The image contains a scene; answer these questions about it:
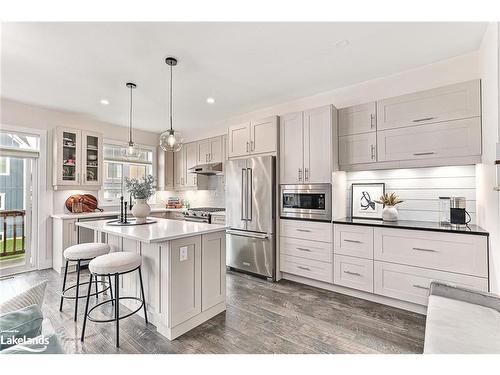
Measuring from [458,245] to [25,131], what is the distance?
6.05 m

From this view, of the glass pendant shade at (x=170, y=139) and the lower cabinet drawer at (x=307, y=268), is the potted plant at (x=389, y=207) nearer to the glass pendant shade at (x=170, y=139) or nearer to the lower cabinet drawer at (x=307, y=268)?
the lower cabinet drawer at (x=307, y=268)

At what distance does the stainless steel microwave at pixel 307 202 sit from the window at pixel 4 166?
4.33m

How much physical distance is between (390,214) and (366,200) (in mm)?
415

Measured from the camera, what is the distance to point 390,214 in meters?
2.90

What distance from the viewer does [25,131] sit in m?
3.94

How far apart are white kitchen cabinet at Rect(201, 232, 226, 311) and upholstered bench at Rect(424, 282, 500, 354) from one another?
70.0 inches

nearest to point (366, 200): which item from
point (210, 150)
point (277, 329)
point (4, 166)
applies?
point (277, 329)

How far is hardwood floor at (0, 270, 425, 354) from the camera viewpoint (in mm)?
1982

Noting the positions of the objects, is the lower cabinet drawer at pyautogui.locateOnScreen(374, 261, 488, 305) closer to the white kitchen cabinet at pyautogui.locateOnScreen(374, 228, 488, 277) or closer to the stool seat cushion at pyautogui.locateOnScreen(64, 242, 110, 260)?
the white kitchen cabinet at pyautogui.locateOnScreen(374, 228, 488, 277)

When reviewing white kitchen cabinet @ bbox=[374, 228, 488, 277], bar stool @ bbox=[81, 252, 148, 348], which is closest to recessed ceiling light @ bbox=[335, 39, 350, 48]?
white kitchen cabinet @ bbox=[374, 228, 488, 277]

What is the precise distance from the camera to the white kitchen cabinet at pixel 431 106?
2447 mm
